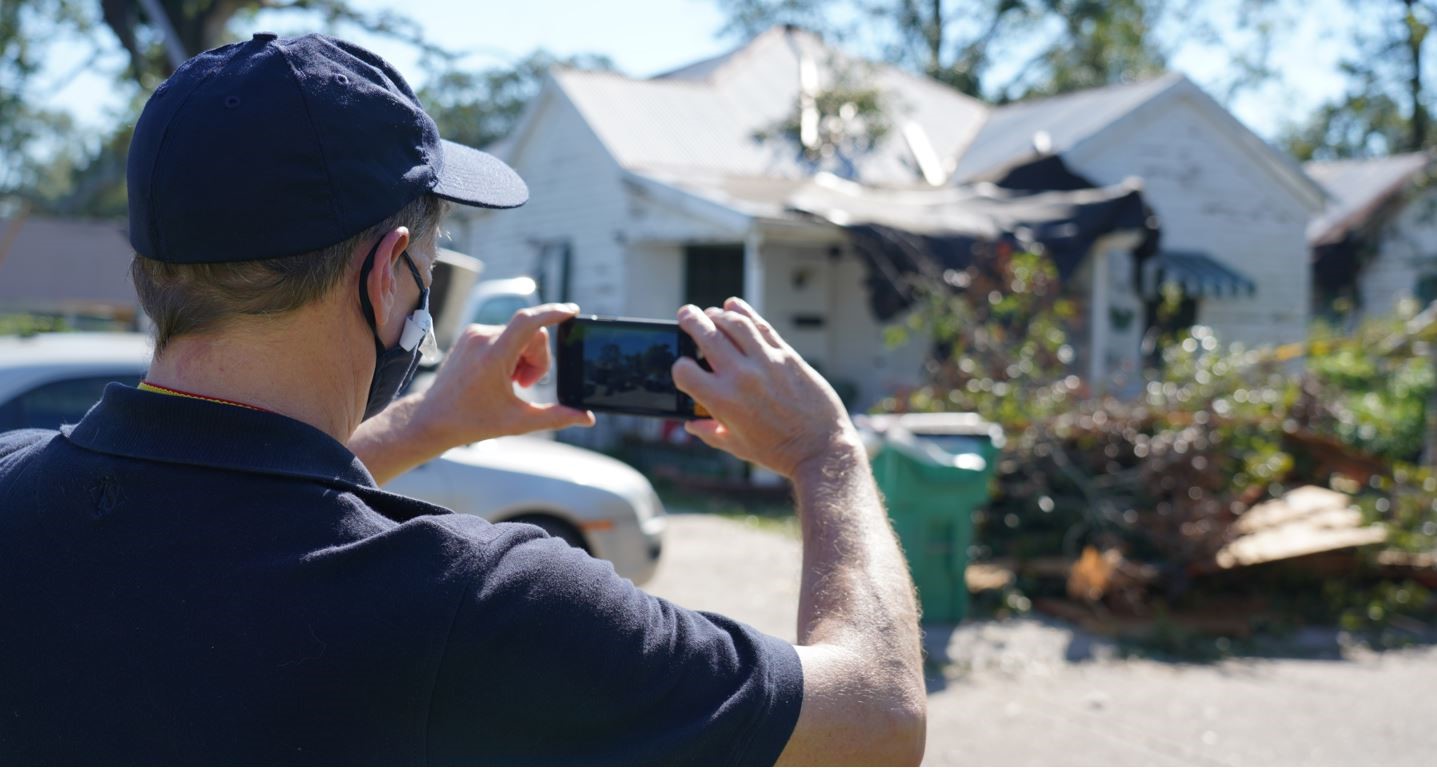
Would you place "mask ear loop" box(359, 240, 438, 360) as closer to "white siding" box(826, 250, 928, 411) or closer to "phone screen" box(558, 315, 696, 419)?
"phone screen" box(558, 315, 696, 419)

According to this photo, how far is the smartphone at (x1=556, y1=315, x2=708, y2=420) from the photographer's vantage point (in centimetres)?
192

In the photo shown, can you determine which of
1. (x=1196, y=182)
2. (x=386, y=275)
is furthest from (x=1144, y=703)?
(x=1196, y=182)

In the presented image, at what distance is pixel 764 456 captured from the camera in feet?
5.61

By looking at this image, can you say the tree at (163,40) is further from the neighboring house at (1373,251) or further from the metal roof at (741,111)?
the neighboring house at (1373,251)

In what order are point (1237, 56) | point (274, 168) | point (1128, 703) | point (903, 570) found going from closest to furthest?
1. point (274, 168)
2. point (903, 570)
3. point (1128, 703)
4. point (1237, 56)

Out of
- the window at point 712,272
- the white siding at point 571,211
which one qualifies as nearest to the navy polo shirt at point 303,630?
the white siding at point 571,211

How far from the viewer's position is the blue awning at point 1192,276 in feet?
53.9

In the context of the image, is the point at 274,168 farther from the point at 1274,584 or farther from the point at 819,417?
the point at 1274,584

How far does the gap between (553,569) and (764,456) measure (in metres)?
0.49

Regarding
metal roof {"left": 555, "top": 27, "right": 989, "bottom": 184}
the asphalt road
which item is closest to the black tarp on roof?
metal roof {"left": 555, "top": 27, "right": 989, "bottom": 184}

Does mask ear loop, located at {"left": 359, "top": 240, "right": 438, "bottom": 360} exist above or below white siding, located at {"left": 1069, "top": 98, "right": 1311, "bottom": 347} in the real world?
below

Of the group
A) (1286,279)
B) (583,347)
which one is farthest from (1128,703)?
(1286,279)

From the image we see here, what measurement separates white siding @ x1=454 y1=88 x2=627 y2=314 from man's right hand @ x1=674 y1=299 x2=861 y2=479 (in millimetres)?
13156

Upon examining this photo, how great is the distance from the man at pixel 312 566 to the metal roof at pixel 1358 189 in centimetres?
2550
